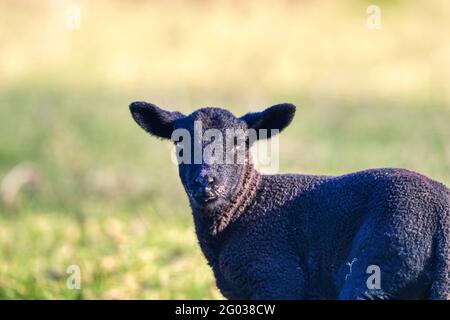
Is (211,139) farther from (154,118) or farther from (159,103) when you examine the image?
(159,103)

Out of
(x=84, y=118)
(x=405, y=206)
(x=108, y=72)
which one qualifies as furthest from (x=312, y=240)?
(x=108, y=72)

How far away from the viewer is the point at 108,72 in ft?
56.9

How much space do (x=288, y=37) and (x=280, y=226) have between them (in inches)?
475

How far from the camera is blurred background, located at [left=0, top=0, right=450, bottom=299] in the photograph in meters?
9.09

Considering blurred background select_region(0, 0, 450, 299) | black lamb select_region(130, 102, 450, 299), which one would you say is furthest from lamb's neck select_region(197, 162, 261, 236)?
blurred background select_region(0, 0, 450, 299)

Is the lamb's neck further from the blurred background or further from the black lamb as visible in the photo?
the blurred background

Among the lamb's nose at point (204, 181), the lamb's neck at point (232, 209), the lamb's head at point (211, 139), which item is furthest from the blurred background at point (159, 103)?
the lamb's nose at point (204, 181)

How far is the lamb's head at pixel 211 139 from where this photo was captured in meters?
5.75

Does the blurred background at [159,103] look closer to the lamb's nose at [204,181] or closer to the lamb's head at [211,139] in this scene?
the lamb's head at [211,139]

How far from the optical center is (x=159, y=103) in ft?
45.7

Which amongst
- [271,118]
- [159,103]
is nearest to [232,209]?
[271,118]

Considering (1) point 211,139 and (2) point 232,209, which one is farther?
(2) point 232,209

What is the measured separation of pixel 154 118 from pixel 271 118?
750 millimetres
